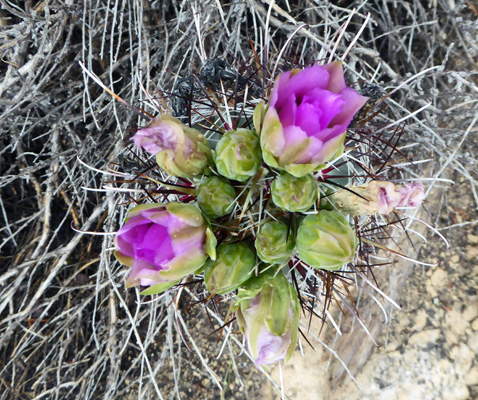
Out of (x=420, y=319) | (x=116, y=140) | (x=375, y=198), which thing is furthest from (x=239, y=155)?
(x=420, y=319)

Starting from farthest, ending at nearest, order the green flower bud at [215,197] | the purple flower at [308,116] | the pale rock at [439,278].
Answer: the pale rock at [439,278]
the green flower bud at [215,197]
the purple flower at [308,116]

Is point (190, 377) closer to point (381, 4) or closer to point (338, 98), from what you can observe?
point (338, 98)

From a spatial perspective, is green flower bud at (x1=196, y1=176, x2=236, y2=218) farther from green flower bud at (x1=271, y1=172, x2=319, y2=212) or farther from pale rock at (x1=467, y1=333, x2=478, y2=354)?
pale rock at (x1=467, y1=333, x2=478, y2=354)

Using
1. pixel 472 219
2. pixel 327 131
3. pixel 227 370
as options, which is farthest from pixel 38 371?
pixel 472 219

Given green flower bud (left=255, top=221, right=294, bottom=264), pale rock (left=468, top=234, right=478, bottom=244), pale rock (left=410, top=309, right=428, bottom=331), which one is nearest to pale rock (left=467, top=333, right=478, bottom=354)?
pale rock (left=410, top=309, right=428, bottom=331)

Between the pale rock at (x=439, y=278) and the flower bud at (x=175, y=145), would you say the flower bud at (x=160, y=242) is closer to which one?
the flower bud at (x=175, y=145)

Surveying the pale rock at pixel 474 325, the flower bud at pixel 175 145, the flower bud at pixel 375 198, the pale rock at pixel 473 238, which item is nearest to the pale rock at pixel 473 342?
the pale rock at pixel 474 325
